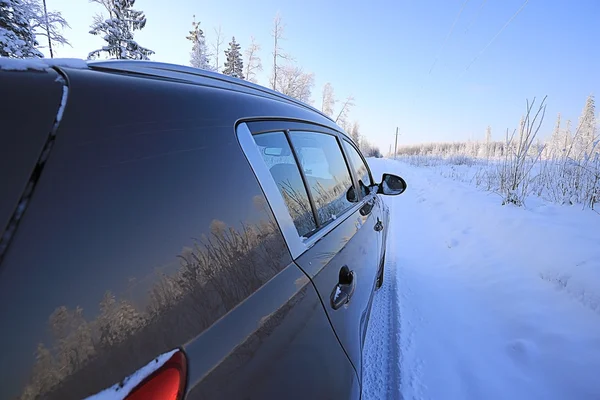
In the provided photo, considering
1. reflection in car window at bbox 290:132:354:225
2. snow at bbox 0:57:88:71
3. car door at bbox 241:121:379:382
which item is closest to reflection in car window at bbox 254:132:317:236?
car door at bbox 241:121:379:382

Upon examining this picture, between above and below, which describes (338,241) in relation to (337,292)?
above

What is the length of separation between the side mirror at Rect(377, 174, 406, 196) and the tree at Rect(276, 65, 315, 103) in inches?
1231

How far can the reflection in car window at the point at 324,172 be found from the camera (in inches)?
62.5

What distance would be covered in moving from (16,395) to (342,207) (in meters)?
1.72

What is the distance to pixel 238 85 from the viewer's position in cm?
128

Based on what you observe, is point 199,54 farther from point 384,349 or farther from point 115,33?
point 384,349

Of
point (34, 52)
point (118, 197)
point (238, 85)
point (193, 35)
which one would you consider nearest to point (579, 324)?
point (238, 85)

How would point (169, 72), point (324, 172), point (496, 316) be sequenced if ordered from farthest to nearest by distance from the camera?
point (496, 316) → point (324, 172) → point (169, 72)

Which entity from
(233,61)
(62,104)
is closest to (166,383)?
(62,104)

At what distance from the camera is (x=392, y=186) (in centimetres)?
305

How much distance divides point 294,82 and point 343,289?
3647 centimetres

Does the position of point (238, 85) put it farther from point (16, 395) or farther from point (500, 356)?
point (500, 356)

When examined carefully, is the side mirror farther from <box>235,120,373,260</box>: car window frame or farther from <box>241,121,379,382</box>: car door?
<box>235,120,373,260</box>: car window frame

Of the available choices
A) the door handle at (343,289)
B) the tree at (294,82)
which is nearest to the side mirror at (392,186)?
the door handle at (343,289)
